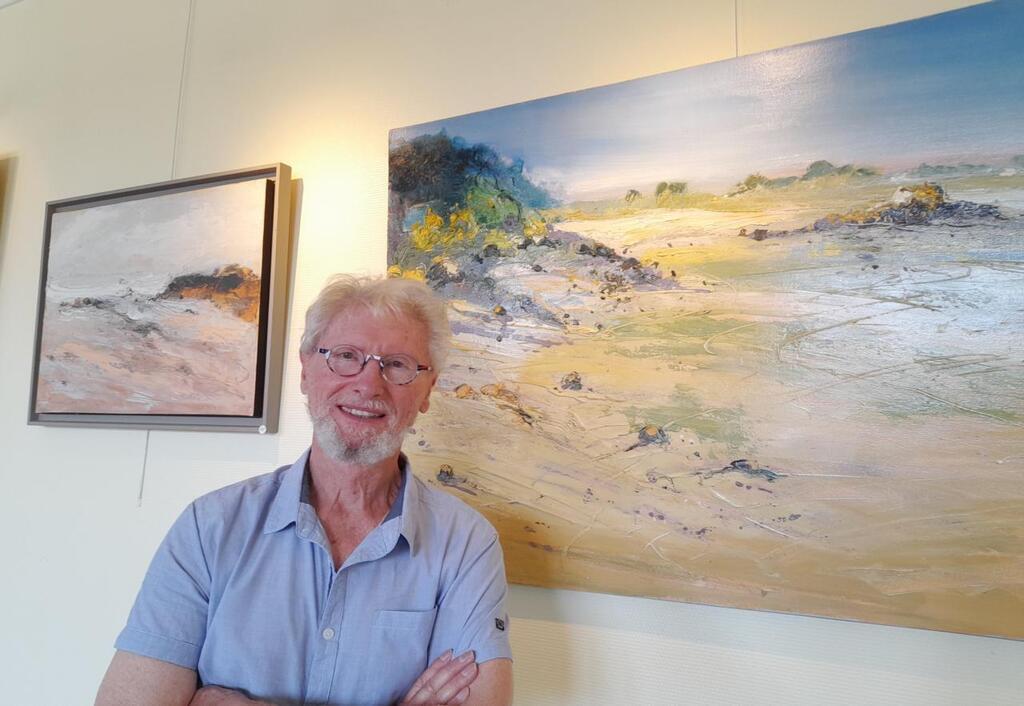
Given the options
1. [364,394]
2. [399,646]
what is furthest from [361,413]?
[399,646]

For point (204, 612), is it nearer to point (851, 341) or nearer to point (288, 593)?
point (288, 593)

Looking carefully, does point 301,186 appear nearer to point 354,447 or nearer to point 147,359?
point 147,359

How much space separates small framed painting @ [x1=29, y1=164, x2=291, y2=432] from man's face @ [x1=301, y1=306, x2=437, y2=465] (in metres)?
0.45

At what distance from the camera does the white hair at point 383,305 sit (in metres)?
1.18

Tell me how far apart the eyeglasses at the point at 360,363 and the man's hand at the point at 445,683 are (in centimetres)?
49

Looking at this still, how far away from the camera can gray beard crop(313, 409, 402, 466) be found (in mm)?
1111

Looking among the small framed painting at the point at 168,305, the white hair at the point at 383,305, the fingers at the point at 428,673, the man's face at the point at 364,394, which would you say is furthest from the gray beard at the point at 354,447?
the small framed painting at the point at 168,305

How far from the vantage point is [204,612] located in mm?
1020

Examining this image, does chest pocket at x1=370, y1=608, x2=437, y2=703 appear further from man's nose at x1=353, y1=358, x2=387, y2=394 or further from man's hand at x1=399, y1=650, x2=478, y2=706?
man's nose at x1=353, y1=358, x2=387, y2=394

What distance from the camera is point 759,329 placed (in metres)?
1.10

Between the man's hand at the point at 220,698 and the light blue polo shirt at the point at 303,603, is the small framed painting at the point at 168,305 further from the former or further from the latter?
the man's hand at the point at 220,698

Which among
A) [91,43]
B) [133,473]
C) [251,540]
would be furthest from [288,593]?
[91,43]

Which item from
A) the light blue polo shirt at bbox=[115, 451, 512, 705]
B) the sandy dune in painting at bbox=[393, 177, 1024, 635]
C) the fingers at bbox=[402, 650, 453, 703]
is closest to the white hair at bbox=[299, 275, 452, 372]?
the sandy dune in painting at bbox=[393, 177, 1024, 635]

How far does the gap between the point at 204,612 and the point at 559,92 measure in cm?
122
